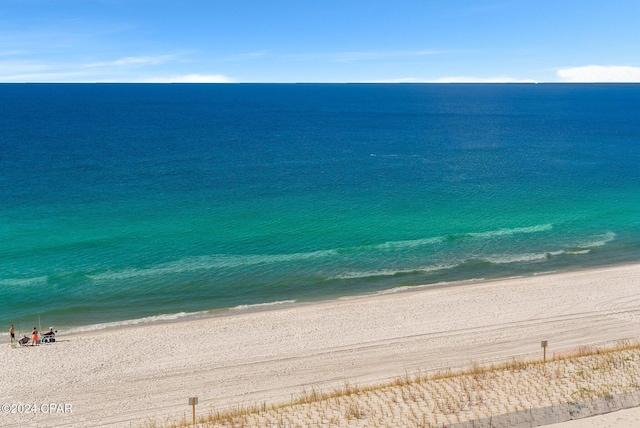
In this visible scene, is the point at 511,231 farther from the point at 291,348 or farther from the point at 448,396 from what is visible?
the point at 448,396

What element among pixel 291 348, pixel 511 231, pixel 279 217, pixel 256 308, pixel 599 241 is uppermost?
pixel 279 217

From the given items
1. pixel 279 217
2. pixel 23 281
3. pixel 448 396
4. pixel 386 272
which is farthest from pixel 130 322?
pixel 279 217

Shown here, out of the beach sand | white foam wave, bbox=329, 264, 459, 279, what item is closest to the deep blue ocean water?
white foam wave, bbox=329, 264, 459, 279

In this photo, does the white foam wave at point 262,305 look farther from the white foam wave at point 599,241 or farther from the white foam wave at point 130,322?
the white foam wave at point 599,241

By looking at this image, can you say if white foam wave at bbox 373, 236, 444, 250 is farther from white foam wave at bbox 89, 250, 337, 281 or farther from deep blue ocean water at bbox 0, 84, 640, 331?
white foam wave at bbox 89, 250, 337, 281

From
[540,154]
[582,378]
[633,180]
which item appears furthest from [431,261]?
[540,154]

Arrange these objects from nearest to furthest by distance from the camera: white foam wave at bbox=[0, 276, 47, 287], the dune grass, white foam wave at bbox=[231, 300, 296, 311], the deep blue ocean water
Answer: the dune grass → white foam wave at bbox=[231, 300, 296, 311] → white foam wave at bbox=[0, 276, 47, 287] → the deep blue ocean water

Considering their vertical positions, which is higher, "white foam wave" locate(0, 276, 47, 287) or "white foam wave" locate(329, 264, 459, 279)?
"white foam wave" locate(0, 276, 47, 287)
